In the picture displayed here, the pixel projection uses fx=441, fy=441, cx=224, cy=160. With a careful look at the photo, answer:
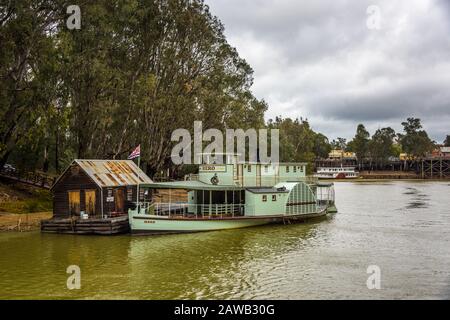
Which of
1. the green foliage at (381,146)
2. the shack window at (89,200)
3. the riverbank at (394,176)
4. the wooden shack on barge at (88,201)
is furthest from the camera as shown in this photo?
the green foliage at (381,146)

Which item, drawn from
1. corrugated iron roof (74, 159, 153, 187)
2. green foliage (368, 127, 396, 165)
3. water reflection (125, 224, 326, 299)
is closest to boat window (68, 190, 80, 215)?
Result: corrugated iron roof (74, 159, 153, 187)

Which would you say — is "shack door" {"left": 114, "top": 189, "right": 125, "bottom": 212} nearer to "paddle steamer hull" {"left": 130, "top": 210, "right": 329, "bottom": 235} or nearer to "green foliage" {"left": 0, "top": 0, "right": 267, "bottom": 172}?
"paddle steamer hull" {"left": 130, "top": 210, "right": 329, "bottom": 235}

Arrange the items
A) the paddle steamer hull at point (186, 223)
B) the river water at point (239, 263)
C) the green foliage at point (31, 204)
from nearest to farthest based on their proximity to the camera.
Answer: the river water at point (239, 263) < the paddle steamer hull at point (186, 223) < the green foliage at point (31, 204)

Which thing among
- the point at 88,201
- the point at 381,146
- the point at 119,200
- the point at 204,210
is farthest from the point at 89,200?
the point at 381,146

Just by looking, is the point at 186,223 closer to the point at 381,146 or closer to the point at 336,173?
the point at 336,173

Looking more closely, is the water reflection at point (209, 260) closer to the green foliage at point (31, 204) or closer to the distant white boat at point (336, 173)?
the green foliage at point (31, 204)

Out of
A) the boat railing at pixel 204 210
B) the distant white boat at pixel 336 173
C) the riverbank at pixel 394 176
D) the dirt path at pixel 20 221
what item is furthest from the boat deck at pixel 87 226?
the riverbank at pixel 394 176

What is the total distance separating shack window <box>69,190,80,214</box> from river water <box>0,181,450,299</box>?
2.74m

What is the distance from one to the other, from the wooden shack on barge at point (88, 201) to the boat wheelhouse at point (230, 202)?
2.29 m

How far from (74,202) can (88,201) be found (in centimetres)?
113

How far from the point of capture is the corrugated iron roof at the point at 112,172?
35438 mm

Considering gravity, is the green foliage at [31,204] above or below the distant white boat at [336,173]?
below

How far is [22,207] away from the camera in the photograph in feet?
131
